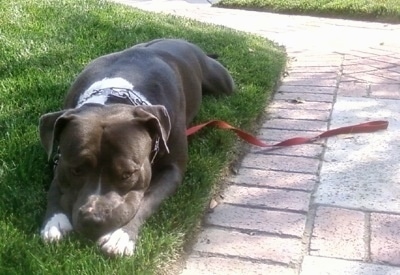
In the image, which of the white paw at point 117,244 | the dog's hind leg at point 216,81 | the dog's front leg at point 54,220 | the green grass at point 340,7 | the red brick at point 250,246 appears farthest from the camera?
the green grass at point 340,7

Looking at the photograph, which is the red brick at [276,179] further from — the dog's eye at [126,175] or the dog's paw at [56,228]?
the dog's paw at [56,228]

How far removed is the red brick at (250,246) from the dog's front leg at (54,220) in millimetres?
616

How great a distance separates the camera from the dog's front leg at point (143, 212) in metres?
3.02

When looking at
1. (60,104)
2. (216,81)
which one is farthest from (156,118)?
(216,81)

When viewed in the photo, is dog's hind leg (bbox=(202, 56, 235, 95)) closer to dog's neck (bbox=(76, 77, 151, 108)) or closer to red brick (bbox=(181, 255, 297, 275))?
dog's neck (bbox=(76, 77, 151, 108))

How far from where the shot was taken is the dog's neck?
370 centimetres

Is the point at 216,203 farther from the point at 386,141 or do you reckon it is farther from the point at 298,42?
the point at 298,42

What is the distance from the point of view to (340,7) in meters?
9.45

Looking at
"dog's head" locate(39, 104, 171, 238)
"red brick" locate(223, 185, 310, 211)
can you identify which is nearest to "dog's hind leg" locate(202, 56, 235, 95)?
"red brick" locate(223, 185, 310, 211)

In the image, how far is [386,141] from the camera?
182 inches

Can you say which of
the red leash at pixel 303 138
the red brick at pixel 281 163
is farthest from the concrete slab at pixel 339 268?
the red leash at pixel 303 138

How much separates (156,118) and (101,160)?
0.36 meters

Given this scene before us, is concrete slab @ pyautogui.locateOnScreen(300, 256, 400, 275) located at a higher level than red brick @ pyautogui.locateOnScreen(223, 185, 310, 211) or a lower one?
higher

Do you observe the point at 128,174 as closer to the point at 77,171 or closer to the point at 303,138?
the point at 77,171
